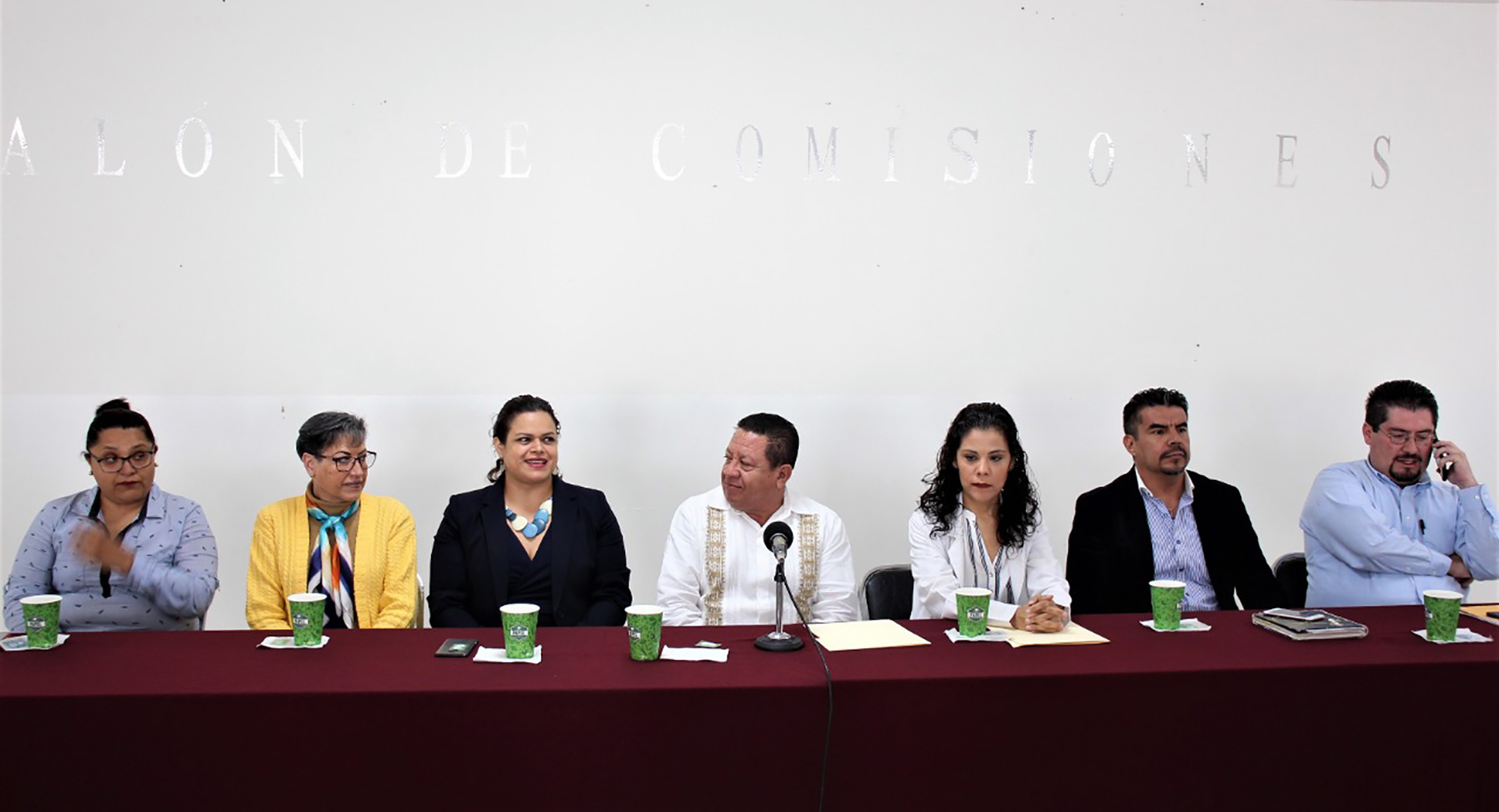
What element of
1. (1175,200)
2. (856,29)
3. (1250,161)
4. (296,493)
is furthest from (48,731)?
(1250,161)

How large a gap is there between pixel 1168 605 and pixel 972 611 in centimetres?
45

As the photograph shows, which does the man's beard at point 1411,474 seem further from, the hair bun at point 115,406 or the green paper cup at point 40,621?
the hair bun at point 115,406

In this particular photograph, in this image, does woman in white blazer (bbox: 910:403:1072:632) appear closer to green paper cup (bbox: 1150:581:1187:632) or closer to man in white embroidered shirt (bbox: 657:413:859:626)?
man in white embroidered shirt (bbox: 657:413:859:626)

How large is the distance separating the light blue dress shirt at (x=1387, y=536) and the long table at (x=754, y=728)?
94 cm

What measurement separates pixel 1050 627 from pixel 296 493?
2.58 metres

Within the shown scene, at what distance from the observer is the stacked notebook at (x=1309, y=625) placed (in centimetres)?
213

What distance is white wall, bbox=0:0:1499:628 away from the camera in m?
3.37

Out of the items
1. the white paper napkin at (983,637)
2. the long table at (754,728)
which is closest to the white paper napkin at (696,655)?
the long table at (754,728)

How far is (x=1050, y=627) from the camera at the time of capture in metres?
2.18

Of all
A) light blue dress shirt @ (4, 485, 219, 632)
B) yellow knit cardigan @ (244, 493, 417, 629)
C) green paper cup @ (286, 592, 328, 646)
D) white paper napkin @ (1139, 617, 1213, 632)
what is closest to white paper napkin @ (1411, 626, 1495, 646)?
white paper napkin @ (1139, 617, 1213, 632)

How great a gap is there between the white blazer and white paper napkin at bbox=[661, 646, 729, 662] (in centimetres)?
87

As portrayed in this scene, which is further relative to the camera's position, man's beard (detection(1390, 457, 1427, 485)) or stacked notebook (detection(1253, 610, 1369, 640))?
man's beard (detection(1390, 457, 1427, 485))

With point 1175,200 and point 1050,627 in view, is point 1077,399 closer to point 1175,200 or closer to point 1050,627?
point 1175,200

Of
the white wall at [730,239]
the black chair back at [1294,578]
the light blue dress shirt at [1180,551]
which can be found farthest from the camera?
the white wall at [730,239]
